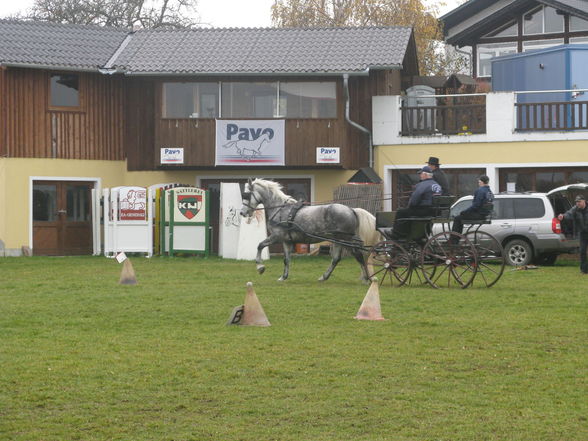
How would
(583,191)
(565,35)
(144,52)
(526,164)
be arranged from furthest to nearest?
(565,35), (144,52), (526,164), (583,191)

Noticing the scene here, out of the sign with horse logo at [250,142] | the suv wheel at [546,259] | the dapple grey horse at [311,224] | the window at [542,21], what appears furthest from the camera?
the window at [542,21]

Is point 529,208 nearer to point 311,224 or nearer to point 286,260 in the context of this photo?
point 311,224

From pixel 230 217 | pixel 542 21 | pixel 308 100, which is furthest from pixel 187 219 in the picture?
pixel 542 21

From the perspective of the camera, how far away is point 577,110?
1216 inches

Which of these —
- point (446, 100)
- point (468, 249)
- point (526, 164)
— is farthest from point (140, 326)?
point (446, 100)

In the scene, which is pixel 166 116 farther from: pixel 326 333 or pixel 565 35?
pixel 326 333

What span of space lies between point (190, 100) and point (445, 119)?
23.8ft

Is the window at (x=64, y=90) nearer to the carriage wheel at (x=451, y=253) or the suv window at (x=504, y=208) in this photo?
the suv window at (x=504, y=208)

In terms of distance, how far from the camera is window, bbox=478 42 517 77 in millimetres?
41406

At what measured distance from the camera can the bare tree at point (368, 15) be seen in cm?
4753

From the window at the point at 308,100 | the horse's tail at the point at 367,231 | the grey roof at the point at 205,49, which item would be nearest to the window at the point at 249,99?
the window at the point at 308,100

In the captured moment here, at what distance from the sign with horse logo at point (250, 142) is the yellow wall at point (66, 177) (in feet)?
3.41

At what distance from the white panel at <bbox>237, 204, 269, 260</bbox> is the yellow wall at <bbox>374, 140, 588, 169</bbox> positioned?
4548mm

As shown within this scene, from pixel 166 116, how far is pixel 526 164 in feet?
33.2
